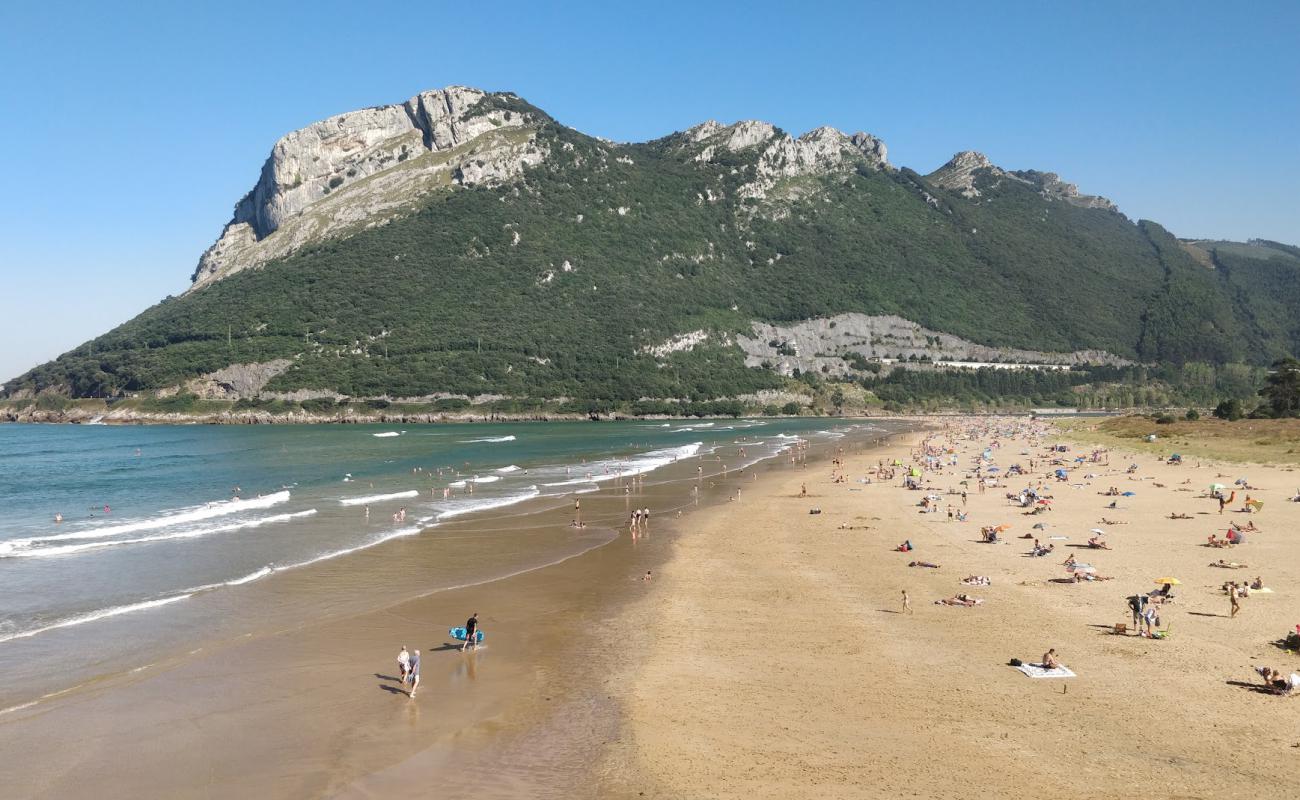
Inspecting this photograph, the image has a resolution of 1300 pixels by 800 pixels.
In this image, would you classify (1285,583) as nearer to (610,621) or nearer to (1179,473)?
(610,621)

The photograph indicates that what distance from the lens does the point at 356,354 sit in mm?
168625

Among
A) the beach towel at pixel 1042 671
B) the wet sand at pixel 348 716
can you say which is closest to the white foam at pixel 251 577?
the wet sand at pixel 348 716

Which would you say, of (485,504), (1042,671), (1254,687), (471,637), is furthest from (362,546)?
(1254,687)

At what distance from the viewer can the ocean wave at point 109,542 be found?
33.6 meters

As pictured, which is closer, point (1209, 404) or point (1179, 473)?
point (1179, 473)

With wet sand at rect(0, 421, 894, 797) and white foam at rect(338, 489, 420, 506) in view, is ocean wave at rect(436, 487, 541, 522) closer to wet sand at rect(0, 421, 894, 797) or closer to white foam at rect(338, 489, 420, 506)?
white foam at rect(338, 489, 420, 506)

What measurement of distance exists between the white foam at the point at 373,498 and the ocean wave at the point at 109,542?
5.92m

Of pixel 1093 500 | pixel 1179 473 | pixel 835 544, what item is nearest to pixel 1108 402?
pixel 1179 473

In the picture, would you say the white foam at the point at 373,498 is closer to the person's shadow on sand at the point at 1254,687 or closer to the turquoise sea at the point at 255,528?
the turquoise sea at the point at 255,528

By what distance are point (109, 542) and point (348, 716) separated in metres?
26.6

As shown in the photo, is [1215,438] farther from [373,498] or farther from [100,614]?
[100,614]

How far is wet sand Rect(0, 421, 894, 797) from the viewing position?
45.4 feet

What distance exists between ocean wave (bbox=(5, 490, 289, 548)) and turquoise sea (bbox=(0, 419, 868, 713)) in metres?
0.19

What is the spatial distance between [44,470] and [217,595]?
59.3 meters
